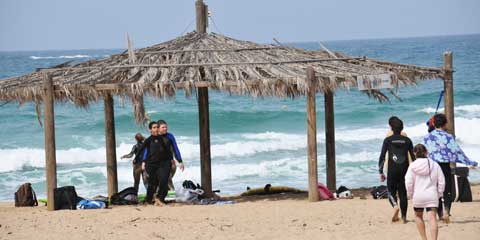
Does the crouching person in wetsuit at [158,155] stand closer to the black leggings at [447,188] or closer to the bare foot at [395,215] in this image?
the bare foot at [395,215]

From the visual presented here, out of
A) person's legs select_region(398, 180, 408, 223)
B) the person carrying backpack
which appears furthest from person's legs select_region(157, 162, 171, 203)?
the person carrying backpack

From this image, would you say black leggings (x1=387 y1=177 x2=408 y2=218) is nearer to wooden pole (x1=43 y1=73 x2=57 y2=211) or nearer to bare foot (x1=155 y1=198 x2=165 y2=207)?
bare foot (x1=155 y1=198 x2=165 y2=207)

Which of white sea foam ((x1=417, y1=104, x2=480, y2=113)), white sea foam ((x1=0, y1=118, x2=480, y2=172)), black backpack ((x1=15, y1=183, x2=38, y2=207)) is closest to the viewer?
black backpack ((x1=15, y1=183, x2=38, y2=207))

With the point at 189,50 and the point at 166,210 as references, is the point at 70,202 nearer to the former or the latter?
the point at 166,210

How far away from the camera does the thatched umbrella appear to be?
10.8 m

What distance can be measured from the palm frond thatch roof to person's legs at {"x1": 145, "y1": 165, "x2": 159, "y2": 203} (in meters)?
0.86

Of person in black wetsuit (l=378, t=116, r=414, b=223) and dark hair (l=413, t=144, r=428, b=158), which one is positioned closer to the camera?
dark hair (l=413, t=144, r=428, b=158)

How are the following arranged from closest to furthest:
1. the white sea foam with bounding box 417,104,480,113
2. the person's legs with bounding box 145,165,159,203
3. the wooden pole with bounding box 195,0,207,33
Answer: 1. the person's legs with bounding box 145,165,159,203
2. the wooden pole with bounding box 195,0,207,33
3. the white sea foam with bounding box 417,104,480,113

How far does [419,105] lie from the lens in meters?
31.4

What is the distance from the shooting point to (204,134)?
489 inches

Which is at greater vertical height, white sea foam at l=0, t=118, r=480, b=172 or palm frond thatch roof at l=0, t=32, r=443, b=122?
palm frond thatch roof at l=0, t=32, r=443, b=122

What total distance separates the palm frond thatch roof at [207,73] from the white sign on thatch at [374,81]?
0.08 meters

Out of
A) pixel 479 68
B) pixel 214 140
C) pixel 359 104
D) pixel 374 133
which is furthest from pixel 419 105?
pixel 479 68

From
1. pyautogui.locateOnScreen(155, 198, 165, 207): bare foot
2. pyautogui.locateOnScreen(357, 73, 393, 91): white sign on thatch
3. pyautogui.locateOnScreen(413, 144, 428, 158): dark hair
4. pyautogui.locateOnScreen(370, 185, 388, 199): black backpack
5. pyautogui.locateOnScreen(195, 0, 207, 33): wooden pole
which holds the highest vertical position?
pyautogui.locateOnScreen(195, 0, 207, 33): wooden pole
